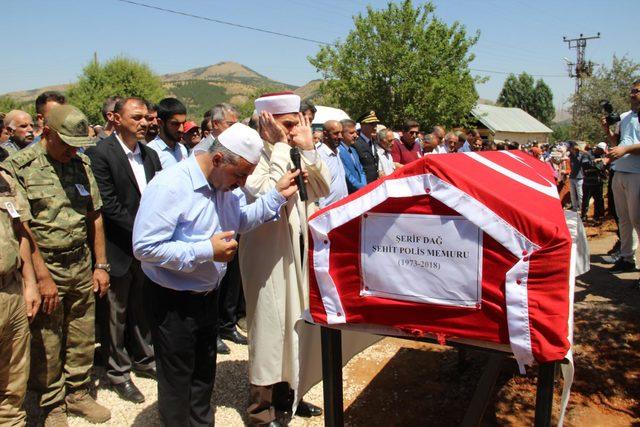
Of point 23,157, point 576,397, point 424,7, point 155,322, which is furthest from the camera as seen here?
point 424,7

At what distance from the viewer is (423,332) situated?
2.13 metres

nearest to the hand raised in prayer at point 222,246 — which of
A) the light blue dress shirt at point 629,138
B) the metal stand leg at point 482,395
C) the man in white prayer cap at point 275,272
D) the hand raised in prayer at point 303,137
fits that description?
the man in white prayer cap at point 275,272

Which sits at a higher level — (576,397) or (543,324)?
(543,324)

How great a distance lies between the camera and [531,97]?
256 ft

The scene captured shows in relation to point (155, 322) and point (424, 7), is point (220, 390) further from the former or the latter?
point (424, 7)

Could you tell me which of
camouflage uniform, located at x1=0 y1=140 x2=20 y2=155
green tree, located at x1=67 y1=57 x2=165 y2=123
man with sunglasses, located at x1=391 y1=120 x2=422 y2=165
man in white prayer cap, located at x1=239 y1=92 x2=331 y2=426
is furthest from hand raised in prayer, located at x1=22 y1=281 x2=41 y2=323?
green tree, located at x1=67 y1=57 x2=165 y2=123

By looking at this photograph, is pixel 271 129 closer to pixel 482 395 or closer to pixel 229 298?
pixel 482 395

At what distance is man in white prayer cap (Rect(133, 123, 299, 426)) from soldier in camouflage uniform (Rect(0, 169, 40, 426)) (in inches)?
25.6

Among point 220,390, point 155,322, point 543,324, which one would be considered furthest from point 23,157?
point 543,324

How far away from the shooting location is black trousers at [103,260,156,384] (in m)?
3.79

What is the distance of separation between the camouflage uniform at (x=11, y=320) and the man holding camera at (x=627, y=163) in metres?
5.72

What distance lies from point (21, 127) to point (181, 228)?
492 centimetres

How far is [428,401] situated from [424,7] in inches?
1212

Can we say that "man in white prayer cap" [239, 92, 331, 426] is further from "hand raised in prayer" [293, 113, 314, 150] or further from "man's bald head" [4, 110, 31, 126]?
"man's bald head" [4, 110, 31, 126]
